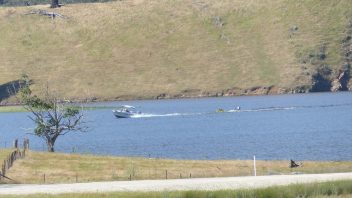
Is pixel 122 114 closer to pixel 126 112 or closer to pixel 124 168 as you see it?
pixel 126 112

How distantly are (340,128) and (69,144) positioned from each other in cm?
3051

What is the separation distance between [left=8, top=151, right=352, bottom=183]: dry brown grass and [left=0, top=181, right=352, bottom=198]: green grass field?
13180 mm

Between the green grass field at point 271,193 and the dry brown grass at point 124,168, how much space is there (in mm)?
13180

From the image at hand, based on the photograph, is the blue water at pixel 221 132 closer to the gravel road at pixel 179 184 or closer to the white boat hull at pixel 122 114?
the white boat hull at pixel 122 114

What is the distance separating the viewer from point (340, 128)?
4476 inches

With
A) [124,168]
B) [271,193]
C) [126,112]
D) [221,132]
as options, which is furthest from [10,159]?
[126,112]

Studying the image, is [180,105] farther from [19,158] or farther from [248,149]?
[19,158]

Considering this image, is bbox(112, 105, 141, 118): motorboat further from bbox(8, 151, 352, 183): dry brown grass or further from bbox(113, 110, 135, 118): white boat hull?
bbox(8, 151, 352, 183): dry brown grass

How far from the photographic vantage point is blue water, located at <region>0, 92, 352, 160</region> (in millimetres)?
90938

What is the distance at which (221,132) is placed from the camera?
119m

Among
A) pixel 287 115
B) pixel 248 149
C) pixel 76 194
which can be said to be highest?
pixel 287 115

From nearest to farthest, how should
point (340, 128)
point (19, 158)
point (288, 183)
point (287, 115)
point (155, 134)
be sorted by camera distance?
point (288, 183), point (19, 158), point (340, 128), point (155, 134), point (287, 115)

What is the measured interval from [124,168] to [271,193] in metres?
23.6

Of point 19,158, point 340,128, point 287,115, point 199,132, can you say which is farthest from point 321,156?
point 287,115
